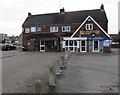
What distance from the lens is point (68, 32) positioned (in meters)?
30.9

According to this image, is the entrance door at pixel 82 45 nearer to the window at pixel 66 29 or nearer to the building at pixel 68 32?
the building at pixel 68 32

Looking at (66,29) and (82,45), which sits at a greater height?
(66,29)

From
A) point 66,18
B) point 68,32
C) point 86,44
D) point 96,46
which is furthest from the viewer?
point 66,18

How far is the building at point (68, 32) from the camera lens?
2680 centimetres

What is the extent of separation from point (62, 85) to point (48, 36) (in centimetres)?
2401

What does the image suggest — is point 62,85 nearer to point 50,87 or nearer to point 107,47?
point 50,87

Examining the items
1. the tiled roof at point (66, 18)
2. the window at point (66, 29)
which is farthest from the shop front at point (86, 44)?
the tiled roof at point (66, 18)

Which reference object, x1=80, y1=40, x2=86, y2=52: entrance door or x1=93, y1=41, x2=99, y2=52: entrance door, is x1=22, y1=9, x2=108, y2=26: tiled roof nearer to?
x1=93, y1=41, x2=99, y2=52: entrance door

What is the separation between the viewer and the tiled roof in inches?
1191

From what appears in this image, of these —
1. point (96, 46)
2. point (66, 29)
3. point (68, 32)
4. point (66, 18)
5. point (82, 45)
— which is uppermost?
point (66, 18)

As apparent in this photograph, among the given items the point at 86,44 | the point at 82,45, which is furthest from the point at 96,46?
the point at 82,45

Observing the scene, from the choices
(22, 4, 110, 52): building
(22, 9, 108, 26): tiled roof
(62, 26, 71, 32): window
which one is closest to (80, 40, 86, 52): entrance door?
(22, 4, 110, 52): building

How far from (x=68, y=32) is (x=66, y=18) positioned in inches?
158

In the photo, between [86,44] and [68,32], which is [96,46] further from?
[68,32]
